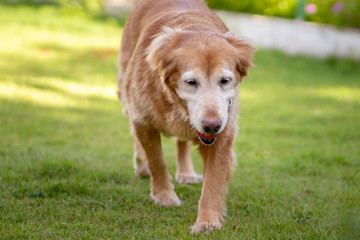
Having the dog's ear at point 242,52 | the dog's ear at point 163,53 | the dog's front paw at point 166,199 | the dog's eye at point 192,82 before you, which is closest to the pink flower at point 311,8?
the dog's ear at point 242,52

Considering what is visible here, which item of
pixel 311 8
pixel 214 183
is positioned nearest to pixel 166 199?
pixel 214 183

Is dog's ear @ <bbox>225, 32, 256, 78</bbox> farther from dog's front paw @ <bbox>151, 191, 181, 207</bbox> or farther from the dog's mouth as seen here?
dog's front paw @ <bbox>151, 191, 181, 207</bbox>

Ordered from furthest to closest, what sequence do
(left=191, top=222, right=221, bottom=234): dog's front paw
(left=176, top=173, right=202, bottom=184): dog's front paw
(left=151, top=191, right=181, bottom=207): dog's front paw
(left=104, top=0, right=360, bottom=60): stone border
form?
(left=104, top=0, right=360, bottom=60): stone border, (left=176, top=173, right=202, bottom=184): dog's front paw, (left=151, top=191, right=181, bottom=207): dog's front paw, (left=191, top=222, right=221, bottom=234): dog's front paw

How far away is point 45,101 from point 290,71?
6.23 meters

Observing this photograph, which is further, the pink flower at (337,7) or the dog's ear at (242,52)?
the pink flower at (337,7)

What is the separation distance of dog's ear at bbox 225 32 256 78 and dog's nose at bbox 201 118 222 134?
2.03 ft

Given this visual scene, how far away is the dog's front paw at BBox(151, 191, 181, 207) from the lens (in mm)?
4328

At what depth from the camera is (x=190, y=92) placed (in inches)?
141

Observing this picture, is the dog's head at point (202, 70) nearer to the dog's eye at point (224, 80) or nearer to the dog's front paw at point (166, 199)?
the dog's eye at point (224, 80)

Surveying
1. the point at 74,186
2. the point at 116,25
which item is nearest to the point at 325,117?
the point at 74,186

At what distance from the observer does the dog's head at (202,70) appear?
136 inches

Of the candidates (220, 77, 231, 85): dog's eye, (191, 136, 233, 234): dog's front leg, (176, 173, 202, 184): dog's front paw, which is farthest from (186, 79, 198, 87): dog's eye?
(176, 173, 202, 184): dog's front paw

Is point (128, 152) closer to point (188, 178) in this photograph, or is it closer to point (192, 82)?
point (188, 178)

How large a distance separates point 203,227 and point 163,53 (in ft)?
4.37
